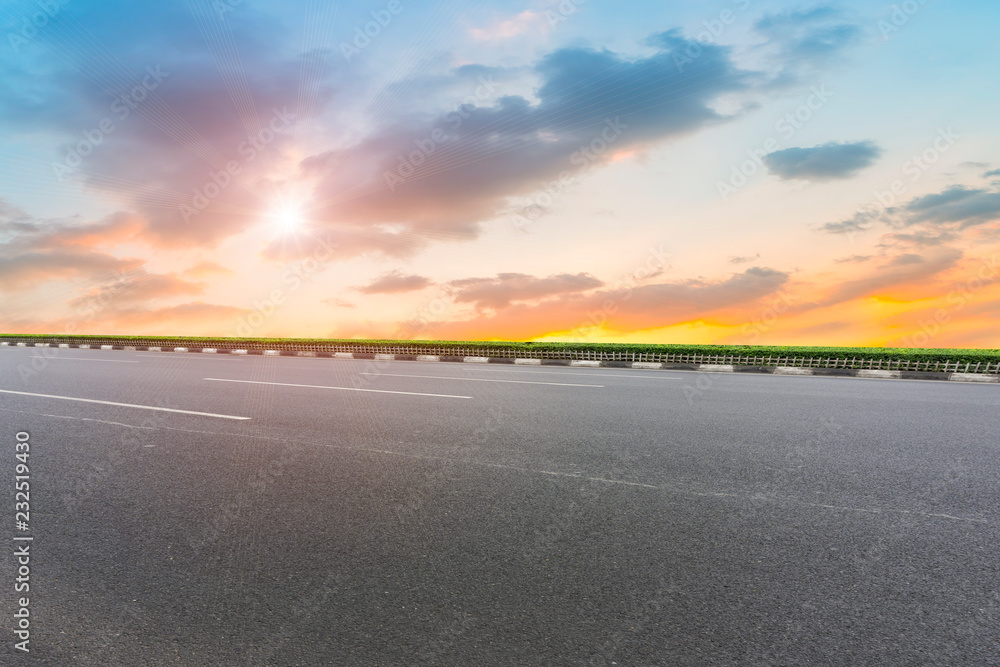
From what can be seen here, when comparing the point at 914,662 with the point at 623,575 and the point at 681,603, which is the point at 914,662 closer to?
the point at 681,603

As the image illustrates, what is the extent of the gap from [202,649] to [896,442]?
→ 22.9ft

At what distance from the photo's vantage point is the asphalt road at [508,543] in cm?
248

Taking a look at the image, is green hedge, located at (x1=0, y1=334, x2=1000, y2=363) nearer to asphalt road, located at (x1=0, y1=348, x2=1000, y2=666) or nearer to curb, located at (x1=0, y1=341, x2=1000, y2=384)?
curb, located at (x1=0, y1=341, x2=1000, y2=384)

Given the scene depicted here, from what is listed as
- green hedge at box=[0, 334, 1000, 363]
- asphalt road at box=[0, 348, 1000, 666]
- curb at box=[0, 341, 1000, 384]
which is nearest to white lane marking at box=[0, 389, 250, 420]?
asphalt road at box=[0, 348, 1000, 666]

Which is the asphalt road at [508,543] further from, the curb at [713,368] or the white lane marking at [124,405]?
the curb at [713,368]

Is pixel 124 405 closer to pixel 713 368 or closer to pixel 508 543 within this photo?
pixel 508 543

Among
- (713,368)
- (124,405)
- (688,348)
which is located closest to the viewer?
(124,405)

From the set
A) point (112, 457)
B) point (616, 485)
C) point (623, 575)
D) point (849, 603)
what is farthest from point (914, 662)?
point (112, 457)

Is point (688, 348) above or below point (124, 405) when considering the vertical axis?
above

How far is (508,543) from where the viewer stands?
3471mm

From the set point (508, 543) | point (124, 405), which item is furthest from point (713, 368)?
point (508, 543)

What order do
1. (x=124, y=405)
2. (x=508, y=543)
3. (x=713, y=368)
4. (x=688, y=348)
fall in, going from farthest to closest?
(x=688, y=348) → (x=713, y=368) → (x=124, y=405) → (x=508, y=543)

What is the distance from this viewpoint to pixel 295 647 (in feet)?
8.00

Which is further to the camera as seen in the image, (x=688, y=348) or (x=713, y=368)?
(x=688, y=348)
